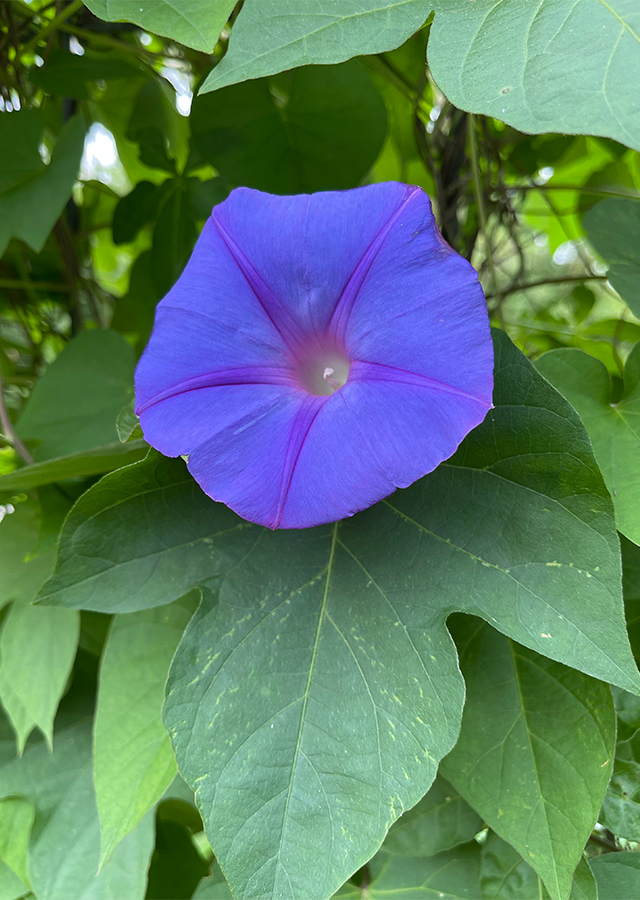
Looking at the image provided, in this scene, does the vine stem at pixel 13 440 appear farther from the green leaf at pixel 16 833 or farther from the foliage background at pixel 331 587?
the green leaf at pixel 16 833

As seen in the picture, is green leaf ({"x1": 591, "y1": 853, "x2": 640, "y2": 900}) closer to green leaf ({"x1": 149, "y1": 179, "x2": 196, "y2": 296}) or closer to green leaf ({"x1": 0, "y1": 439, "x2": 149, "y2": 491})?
green leaf ({"x1": 0, "y1": 439, "x2": 149, "y2": 491})

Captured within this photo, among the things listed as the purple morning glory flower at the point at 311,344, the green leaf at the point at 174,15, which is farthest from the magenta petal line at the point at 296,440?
the green leaf at the point at 174,15

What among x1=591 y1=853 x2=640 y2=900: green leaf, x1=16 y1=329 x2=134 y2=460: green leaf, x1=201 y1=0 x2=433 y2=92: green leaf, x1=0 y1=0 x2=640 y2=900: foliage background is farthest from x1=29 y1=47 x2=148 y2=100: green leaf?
x1=591 y1=853 x2=640 y2=900: green leaf

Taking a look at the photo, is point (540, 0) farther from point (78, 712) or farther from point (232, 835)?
point (78, 712)

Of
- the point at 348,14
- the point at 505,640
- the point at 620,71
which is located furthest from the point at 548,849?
the point at 348,14

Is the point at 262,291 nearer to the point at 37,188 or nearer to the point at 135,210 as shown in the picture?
the point at 37,188

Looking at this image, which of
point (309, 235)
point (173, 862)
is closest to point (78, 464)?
point (309, 235)

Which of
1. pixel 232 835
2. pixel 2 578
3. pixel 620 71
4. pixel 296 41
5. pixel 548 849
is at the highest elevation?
pixel 296 41

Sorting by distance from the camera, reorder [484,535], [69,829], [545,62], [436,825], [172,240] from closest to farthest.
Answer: [545,62]
[484,535]
[436,825]
[69,829]
[172,240]
